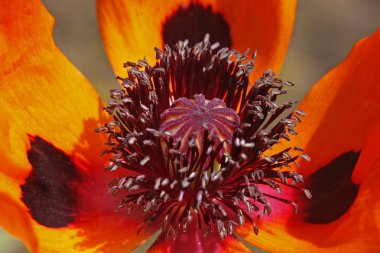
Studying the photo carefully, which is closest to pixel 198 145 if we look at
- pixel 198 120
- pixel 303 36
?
pixel 198 120

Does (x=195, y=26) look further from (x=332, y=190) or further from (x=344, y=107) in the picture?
(x=332, y=190)

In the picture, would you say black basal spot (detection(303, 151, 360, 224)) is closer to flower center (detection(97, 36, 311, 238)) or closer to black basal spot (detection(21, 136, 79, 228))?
flower center (detection(97, 36, 311, 238))

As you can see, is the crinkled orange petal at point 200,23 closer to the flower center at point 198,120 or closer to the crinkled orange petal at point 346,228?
the flower center at point 198,120

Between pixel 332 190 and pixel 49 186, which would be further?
pixel 332 190

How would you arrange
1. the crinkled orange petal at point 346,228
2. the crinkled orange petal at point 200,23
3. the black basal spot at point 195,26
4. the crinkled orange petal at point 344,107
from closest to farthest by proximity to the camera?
the crinkled orange petal at point 346,228 → the crinkled orange petal at point 344,107 → the crinkled orange petal at point 200,23 → the black basal spot at point 195,26

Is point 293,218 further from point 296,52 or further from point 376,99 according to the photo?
point 296,52

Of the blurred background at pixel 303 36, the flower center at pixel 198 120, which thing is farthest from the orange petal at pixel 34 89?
the blurred background at pixel 303 36
